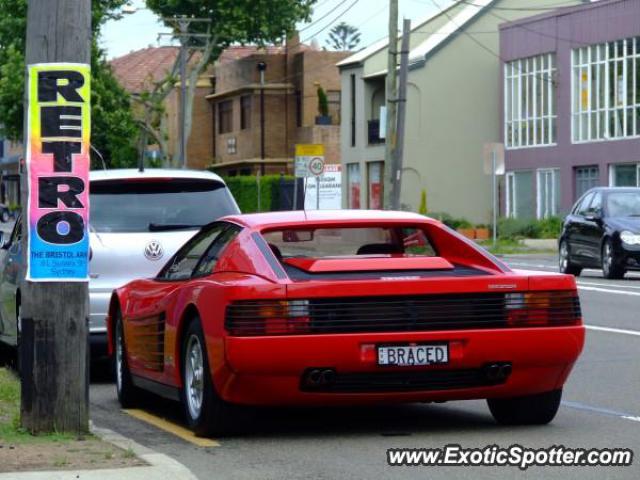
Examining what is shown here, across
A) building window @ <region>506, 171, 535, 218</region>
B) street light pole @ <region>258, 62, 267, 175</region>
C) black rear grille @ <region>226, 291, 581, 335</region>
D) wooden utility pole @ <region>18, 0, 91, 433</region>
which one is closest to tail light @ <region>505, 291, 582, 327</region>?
black rear grille @ <region>226, 291, 581, 335</region>

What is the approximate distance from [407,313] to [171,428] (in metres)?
1.99

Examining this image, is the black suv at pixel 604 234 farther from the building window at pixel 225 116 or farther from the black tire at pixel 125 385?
the building window at pixel 225 116

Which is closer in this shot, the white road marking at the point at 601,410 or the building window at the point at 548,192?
the white road marking at the point at 601,410

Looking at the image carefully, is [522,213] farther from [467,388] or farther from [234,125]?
[467,388]

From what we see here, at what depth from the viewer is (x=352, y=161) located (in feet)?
→ 226

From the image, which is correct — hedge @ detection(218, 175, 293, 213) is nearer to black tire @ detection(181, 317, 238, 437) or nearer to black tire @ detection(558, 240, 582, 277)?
black tire @ detection(558, 240, 582, 277)

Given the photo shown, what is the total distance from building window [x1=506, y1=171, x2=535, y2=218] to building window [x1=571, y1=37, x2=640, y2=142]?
12.5 ft

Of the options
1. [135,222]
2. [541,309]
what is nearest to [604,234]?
[135,222]

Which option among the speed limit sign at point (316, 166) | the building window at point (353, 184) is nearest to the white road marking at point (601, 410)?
the speed limit sign at point (316, 166)

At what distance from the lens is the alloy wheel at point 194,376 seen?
31.8 feet

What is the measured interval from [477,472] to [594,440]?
137 centimetres

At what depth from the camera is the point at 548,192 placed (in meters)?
58.2

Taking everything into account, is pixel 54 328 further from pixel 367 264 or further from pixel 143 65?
pixel 143 65

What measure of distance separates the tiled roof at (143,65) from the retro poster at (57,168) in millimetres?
82543
